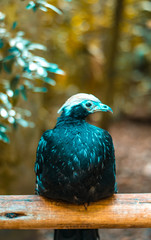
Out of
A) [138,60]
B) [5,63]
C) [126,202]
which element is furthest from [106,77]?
[126,202]

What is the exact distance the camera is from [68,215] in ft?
5.55

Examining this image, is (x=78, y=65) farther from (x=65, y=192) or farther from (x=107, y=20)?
(x=65, y=192)

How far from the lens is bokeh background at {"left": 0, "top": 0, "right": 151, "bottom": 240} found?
101 inches

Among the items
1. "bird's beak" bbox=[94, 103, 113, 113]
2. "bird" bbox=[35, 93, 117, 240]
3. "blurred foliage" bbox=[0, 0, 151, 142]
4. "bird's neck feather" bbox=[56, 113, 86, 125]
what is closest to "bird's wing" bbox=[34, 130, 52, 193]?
"bird" bbox=[35, 93, 117, 240]

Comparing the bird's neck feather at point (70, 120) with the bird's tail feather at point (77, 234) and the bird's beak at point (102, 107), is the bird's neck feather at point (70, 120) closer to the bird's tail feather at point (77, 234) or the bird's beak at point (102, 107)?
the bird's beak at point (102, 107)

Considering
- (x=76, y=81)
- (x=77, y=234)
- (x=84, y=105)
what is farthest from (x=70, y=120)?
(x=76, y=81)

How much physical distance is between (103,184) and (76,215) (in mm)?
232

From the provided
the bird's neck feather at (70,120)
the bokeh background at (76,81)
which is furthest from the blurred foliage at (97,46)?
the bird's neck feather at (70,120)

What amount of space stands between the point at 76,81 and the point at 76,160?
17.0 feet

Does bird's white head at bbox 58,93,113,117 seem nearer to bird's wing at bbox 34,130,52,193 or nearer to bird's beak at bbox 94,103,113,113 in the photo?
bird's beak at bbox 94,103,113,113

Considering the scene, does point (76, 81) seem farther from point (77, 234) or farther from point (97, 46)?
point (77, 234)

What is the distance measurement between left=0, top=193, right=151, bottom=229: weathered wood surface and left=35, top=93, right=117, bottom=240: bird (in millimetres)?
60

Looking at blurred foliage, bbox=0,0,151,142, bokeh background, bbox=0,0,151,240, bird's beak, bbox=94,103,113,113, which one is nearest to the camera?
bird's beak, bbox=94,103,113,113

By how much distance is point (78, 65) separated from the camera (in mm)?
6633
